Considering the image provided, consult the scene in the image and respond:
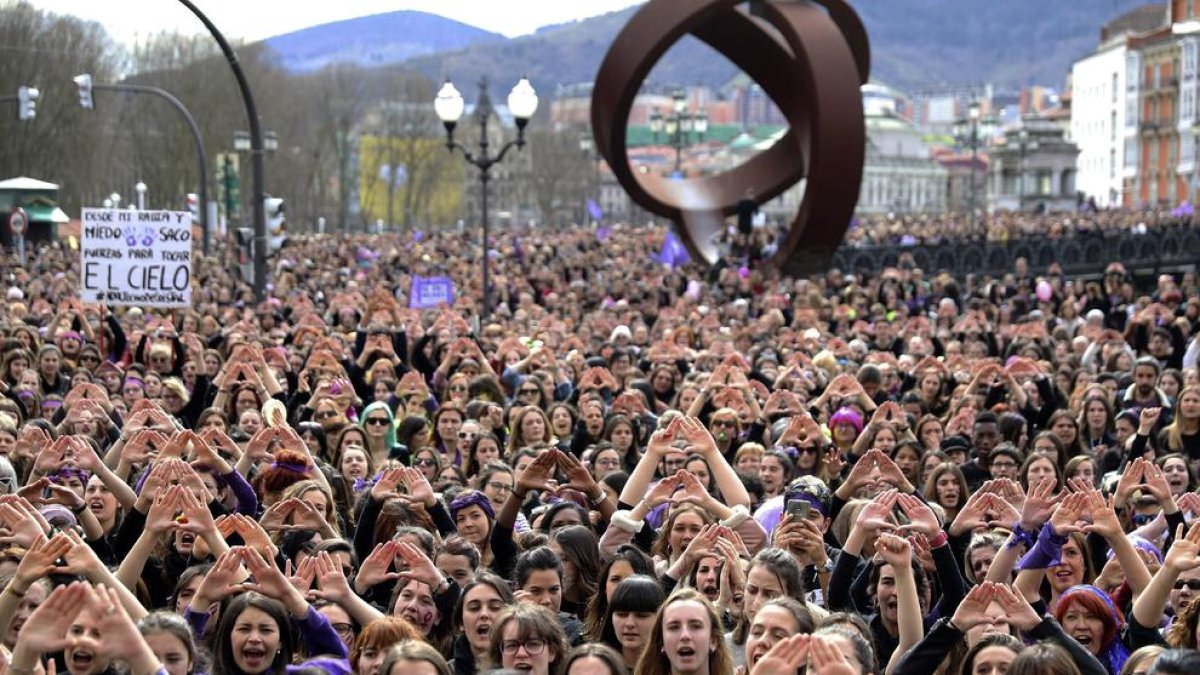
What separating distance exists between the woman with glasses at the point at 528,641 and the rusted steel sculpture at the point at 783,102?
27425 millimetres

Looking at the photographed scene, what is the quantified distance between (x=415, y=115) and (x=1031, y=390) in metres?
114

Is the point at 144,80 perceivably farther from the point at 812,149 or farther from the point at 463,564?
the point at 463,564

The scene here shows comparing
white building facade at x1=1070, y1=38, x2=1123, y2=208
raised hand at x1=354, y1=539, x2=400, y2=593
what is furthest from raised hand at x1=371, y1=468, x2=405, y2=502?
white building facade at x1=1070, y1=38, x2=1123, y2=208

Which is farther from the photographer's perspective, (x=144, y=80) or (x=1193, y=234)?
(x=144, y=80)

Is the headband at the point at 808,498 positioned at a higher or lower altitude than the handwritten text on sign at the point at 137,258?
lower

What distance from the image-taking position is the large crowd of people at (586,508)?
730 centimetres

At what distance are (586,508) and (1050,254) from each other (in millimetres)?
36297

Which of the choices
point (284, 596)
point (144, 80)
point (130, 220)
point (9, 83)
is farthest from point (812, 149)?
point (144, 80)

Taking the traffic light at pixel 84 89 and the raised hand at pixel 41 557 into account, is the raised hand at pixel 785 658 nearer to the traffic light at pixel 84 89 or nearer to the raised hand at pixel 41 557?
the raised hand at pixel 41 557

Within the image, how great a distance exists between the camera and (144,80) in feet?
282

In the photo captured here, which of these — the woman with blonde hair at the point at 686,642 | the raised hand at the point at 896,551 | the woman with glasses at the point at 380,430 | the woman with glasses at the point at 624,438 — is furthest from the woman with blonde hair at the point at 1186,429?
the woman with blonde hair at the point at 686,642

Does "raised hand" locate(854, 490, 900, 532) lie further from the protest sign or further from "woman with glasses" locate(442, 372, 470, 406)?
the protest sign

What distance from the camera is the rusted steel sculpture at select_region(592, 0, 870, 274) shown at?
34.4m

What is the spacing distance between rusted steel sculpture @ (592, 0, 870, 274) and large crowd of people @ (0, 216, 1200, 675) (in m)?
14.7
